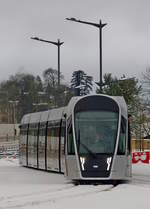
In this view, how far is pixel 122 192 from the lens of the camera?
20094 millimetres

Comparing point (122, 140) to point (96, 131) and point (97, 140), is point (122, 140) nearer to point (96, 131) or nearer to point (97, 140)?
Result: point (97, 140)

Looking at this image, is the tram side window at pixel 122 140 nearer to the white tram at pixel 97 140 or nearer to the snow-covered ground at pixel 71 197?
the white tram at pixel 97 140

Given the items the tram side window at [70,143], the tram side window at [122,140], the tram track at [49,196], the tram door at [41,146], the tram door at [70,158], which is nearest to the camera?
the tram track at [49,196]

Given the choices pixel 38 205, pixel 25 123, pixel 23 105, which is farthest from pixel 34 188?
pixel 23 105

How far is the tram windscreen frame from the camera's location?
24266mm

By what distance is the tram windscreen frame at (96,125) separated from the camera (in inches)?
955

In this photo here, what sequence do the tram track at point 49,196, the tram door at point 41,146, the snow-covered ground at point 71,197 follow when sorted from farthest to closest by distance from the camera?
the tram door at point 41,146, the tram track at point 49,196, the snow-covered ground at point 71,197

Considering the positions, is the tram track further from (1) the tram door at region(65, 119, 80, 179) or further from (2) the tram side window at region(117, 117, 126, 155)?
(2) the tram side window at region(117, 117, 126, 155)

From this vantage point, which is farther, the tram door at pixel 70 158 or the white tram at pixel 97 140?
the tram door at pixel 70 158

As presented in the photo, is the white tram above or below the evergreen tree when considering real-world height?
below

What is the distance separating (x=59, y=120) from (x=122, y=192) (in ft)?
33.4

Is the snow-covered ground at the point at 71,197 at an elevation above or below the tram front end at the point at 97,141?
below

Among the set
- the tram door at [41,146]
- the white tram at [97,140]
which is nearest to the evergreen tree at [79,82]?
the tram door at [41,146]

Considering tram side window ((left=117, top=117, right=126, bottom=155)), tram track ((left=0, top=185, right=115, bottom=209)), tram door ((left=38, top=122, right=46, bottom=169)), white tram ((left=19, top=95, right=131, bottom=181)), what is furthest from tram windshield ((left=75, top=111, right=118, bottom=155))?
tram door ((left=38, top=122, right=46, bottom=169))
